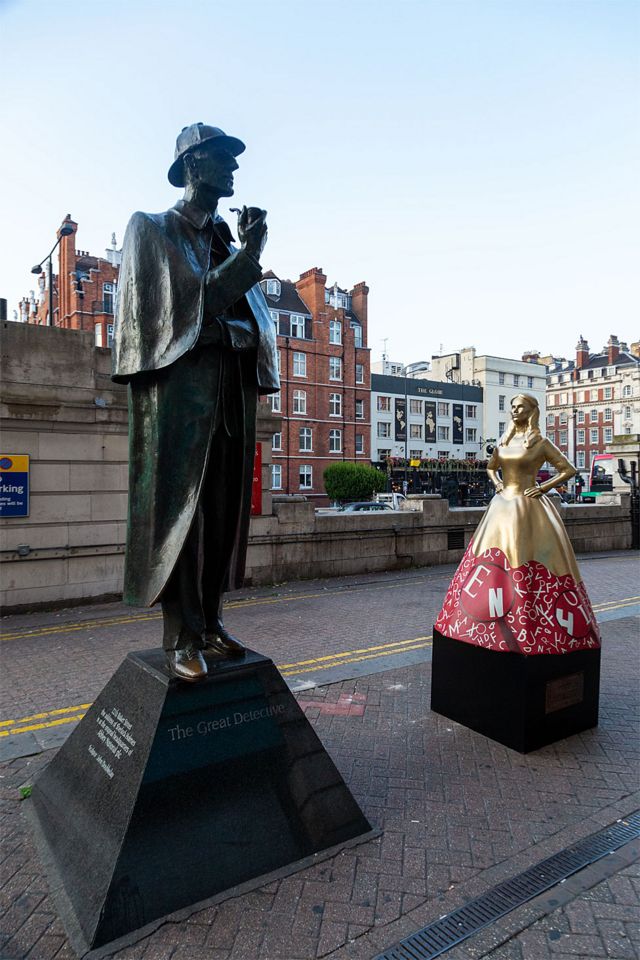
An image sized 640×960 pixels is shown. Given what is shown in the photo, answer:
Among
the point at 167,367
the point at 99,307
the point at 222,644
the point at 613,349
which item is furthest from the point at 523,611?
the point at 613,349

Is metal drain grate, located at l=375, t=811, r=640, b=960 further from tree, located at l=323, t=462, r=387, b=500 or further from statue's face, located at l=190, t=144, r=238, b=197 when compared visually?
tree, located at l=323, t=462, r=387, b=500

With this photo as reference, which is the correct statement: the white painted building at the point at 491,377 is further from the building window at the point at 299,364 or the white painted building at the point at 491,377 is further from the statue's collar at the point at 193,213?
the statue's collar at the point at 193,213

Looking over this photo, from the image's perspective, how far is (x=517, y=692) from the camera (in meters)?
4.76

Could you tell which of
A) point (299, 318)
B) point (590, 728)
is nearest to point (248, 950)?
point (590, 728)

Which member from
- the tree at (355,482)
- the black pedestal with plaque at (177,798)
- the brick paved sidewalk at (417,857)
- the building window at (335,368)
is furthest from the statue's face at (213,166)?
the building window at (335,368)

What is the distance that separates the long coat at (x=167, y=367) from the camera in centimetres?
315

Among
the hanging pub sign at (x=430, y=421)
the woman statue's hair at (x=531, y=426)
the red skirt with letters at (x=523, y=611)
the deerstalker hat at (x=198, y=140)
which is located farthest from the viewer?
the hanging pub sign at (x=430, y=421)

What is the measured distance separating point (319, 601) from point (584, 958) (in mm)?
8326

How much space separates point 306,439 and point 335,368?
7952 millimetres

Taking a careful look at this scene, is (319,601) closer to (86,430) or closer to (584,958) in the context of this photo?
(86,430)

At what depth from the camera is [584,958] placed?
265 centimetres

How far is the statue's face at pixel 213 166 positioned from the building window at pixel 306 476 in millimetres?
48053

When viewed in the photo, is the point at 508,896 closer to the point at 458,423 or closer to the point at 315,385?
the point at 315,385

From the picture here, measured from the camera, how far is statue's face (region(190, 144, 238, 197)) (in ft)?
10.8
